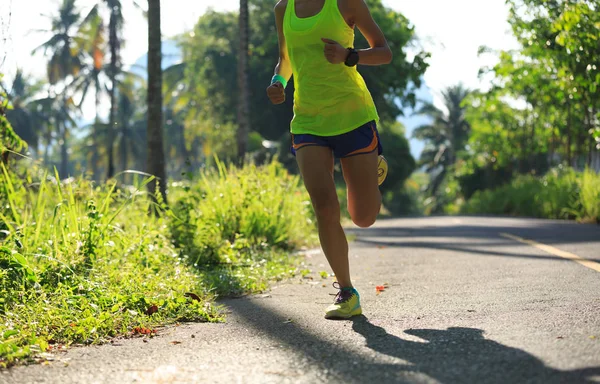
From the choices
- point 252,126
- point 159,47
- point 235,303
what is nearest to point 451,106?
point 252,126

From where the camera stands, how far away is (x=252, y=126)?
102 feet

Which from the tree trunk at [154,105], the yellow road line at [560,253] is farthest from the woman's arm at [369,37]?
the tree trunk at [154,105]

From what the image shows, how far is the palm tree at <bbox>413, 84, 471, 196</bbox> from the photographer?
2498 inches

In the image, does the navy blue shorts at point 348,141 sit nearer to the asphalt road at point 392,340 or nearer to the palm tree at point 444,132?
the asphalt road at point 392,340

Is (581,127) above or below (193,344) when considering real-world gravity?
above

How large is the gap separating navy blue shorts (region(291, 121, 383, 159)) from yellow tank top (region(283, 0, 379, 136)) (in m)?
0.03

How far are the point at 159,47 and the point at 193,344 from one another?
7385 millimetres

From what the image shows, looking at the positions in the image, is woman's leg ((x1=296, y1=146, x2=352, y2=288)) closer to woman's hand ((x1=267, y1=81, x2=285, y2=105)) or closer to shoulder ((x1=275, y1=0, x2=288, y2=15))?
woman's hand ((x1=267, y1=81, x2=285, y2=105))

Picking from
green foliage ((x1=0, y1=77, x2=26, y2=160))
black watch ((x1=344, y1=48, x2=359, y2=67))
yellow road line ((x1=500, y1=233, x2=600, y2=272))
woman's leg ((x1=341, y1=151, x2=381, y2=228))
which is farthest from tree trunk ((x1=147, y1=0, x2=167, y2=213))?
black watch ((x1=344, y1=48, x2=359, y2=67))

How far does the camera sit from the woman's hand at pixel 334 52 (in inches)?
170

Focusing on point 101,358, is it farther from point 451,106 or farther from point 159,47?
point 451,106

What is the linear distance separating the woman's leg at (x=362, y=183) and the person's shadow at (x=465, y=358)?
2.94ft

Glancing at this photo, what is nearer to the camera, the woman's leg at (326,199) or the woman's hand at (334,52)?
the woman's hand at (334,52)

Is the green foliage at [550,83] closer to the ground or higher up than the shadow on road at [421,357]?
higher up
